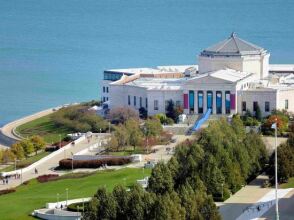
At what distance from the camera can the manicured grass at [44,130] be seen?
6206 centimetres

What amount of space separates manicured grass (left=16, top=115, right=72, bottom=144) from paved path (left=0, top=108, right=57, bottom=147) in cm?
48

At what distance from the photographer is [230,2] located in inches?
7849

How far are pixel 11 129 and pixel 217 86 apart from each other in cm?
1062

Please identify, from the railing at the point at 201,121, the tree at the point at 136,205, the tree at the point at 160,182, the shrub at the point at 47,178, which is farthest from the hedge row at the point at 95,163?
the tree at the point at 136,205

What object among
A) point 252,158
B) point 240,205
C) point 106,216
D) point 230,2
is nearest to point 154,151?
point 252,158

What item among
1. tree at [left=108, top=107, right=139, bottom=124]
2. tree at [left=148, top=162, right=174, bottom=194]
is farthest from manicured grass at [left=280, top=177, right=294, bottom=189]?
tree at [left=108, top=107, right=139, bottom=124]

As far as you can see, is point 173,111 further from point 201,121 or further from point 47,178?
point 47,178

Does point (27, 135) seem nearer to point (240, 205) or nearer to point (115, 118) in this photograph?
point (115, 118)

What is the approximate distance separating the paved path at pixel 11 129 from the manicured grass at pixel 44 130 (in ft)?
1.57

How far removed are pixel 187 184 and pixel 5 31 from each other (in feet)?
336

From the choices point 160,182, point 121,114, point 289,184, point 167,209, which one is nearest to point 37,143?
point 121,114

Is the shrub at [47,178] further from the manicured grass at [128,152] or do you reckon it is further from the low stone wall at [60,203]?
the low stone wall at [60,203]

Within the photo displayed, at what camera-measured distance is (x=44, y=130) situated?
64.2 m

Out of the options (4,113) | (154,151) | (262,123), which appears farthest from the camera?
(4,113)
